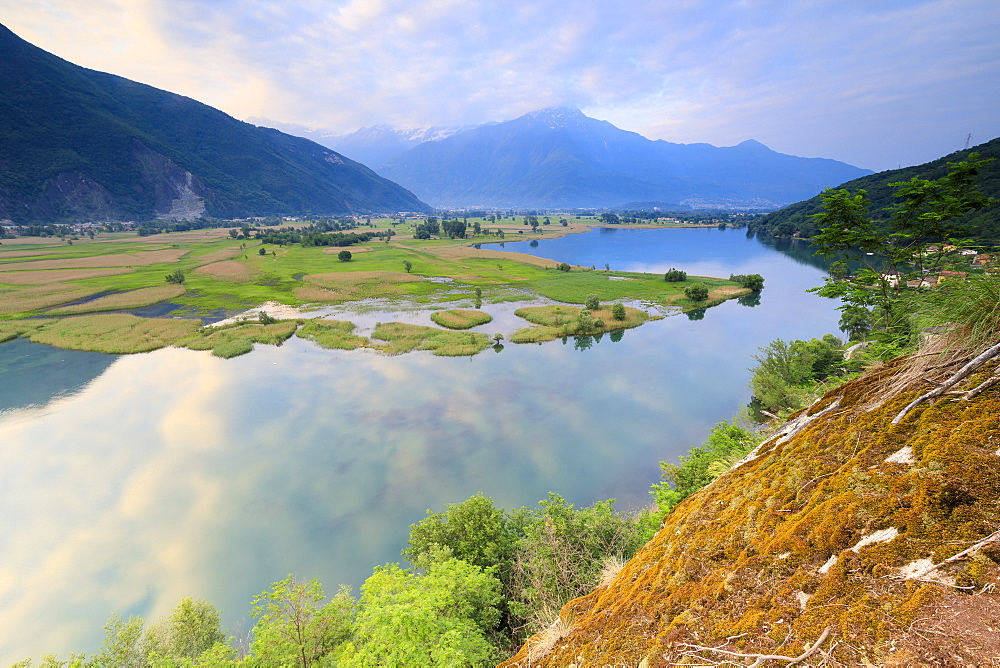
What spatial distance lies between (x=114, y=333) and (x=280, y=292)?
30111 mm

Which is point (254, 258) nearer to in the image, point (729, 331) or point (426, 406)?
point (426, 406)

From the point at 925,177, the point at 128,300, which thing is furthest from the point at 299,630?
the point at 925,177

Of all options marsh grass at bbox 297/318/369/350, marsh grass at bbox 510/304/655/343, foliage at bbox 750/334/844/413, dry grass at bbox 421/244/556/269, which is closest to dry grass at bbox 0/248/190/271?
dry grass at bbox 421/244/556/269

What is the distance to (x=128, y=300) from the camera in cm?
7125

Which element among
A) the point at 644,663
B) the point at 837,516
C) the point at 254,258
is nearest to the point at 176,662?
the point at 644,663

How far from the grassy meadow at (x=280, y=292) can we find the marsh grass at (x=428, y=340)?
207 mm

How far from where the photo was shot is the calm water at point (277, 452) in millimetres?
20281

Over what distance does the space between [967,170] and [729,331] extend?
46.8m

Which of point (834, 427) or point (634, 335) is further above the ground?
point (834, 427)

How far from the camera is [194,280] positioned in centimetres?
9044

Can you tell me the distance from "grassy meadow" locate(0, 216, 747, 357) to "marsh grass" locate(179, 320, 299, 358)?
8.0 inches

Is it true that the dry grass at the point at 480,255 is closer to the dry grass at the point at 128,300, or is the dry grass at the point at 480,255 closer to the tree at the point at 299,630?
the dry grass at the point at 128,300

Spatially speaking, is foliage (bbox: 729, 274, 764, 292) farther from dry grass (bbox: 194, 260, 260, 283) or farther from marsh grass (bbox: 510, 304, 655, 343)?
dry grass (bbox: 194, 260, 260, 283)

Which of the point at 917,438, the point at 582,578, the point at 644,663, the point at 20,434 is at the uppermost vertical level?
the point at 917,438
